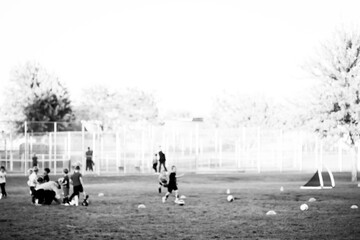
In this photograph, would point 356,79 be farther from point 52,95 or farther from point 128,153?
point 52,95

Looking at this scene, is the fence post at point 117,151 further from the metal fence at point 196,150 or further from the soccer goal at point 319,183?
the soccer goal at point 319,183

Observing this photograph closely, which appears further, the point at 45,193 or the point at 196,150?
the point at 196,150

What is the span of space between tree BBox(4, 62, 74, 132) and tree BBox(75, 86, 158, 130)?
135 feet

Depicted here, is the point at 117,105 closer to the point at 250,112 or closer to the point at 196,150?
the point at 250,112

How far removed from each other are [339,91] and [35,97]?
136 ft

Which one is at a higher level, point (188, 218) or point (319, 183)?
point (319, 183)

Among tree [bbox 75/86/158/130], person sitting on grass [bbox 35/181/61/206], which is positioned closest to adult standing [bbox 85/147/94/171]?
person sitting on grass [bbox 35/181/61/206]

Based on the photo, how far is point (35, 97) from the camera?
7331 centimetres

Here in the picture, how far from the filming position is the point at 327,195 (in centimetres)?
2892

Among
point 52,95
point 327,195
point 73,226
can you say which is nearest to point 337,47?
point 327,195

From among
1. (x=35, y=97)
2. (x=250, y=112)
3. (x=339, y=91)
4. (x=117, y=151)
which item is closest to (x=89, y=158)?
(x=117, y=151)

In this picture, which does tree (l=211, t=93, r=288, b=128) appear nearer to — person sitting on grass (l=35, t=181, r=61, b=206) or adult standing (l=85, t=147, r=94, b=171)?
adult standing (l=85, t=147, r=94, b=171)

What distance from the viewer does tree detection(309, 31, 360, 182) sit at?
41031 mm

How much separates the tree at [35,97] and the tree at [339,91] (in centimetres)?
3758
